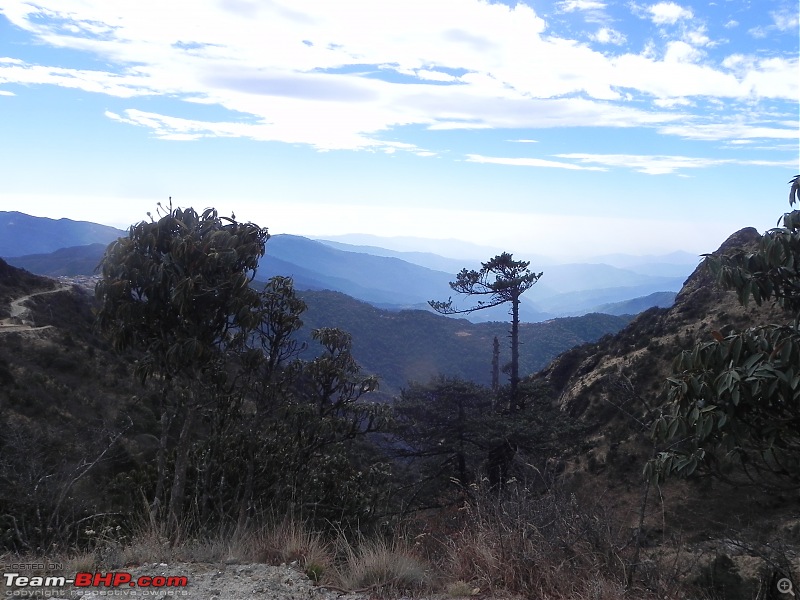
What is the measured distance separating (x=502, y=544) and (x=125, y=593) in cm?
259

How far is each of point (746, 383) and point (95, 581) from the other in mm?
4388

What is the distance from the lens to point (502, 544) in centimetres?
411

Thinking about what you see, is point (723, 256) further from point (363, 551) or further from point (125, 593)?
point (125, 593)

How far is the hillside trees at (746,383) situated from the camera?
3.07m

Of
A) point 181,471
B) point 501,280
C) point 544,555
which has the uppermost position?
point 501,280

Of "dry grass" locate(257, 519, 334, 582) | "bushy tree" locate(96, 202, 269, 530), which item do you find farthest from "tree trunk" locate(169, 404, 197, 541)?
"dry grass" locate(257, 519, 334, 582)

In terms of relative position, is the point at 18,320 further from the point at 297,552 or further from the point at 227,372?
the point at 297,552

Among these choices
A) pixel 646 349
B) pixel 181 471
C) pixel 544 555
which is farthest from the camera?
pixel 646 349

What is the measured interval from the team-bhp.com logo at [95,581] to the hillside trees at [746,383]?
3.38 metres

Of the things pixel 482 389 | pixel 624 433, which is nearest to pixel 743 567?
pixel 482 389

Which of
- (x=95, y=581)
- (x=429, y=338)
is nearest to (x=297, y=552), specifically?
(x=95, y=581)

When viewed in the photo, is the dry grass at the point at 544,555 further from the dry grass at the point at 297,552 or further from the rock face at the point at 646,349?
the rock face at the point at 646,349

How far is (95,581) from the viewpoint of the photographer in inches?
159

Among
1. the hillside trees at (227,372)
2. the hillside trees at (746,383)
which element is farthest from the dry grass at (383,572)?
the hillside trees at (746,383)
